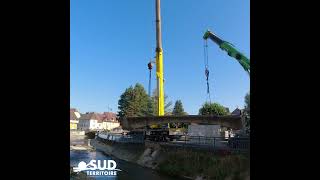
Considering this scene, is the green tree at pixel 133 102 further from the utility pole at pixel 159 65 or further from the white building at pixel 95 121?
the white building at pixel 95 121

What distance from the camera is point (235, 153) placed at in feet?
76.7

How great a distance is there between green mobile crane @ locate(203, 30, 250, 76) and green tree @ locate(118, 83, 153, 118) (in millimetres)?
30684

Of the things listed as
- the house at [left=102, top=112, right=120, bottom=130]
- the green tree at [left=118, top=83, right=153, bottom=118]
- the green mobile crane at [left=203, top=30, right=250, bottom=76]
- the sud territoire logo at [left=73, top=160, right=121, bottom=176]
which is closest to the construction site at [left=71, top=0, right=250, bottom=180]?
the green mobile crane at [left=203, top=30, right=250, bottom=76]

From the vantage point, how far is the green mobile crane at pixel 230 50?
29.0 meters

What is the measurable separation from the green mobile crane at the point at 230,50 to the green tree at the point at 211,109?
723 inches

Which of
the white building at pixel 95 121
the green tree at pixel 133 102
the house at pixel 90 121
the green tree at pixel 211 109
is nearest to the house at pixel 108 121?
the white building at pixel 95 121

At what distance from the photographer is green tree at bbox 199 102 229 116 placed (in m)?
49.8

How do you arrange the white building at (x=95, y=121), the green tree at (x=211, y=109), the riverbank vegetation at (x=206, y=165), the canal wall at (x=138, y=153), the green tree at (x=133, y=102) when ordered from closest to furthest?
the riverbank vegetation at (x=206, y=165) → the canal wall at (x=138, y=153) → the green tree at (x=211, y=109) → the green tree at (x=133, y=102) → the white building at (x=95, y=121)

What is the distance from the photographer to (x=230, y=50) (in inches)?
1185

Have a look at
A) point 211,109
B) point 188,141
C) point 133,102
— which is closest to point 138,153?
point 188,141

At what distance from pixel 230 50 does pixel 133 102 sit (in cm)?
3536

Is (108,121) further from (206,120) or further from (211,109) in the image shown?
(206,120)
